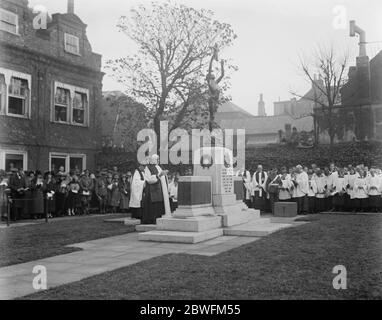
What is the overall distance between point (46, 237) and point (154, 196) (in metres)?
3.19

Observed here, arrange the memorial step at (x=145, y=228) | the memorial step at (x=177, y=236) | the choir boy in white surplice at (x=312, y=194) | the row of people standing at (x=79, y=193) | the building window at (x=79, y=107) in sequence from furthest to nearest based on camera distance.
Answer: the building window at (x=79, y=107)
the choir boy in white surplice at (x=312, y=194)
the row of people standing at (x=79, y=193)
the memorial step at (x=145, y=228)
the memorial step at (x=177, y=236)

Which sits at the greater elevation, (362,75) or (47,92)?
(362,75)

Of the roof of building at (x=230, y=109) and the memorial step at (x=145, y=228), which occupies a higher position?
the roof of building at (x=230, y=109)

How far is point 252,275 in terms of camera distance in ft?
22.3

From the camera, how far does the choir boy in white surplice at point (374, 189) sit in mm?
18141

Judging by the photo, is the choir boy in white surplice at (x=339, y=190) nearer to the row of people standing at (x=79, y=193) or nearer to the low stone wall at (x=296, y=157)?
the low stone wall at (x=296, y=157)

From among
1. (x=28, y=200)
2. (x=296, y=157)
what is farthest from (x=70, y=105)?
(x=296, y=157)

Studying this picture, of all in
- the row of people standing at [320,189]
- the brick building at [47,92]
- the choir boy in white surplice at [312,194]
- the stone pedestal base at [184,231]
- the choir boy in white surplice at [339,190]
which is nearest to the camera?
the stone pedestal base at [184,231]

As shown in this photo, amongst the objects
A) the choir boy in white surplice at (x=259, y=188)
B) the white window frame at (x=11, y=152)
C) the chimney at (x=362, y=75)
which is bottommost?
the choir boy in white surplice at (x=259, y=188)

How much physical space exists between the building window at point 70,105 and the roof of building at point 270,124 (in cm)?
3295

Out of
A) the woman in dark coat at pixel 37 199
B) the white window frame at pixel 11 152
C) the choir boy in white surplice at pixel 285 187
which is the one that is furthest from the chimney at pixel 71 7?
the choir boy in white surplice at pixel 285 187

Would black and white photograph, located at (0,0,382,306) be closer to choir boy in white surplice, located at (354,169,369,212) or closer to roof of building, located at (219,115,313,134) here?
choir boy in white surplice, located at (354,169,369,212)

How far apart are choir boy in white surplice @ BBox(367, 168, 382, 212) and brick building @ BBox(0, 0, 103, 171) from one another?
14.5 m

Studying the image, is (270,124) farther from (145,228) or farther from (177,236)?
(177,236)
